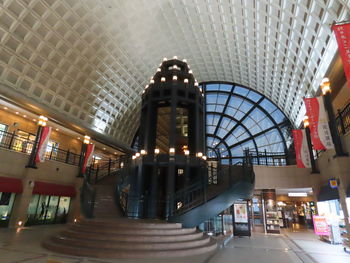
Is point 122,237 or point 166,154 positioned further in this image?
point 166,154

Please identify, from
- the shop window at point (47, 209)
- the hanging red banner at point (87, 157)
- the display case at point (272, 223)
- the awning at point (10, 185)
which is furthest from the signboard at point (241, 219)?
the awning at point (10, 185)

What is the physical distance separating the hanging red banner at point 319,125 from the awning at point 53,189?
64.2ft

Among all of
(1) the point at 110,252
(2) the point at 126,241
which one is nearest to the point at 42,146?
(2) the point at 126,241

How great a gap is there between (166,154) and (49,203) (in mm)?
11630

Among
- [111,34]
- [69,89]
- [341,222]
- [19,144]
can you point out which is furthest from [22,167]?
[341,222]

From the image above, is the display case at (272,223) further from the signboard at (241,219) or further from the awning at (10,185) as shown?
the awning at (10,185)

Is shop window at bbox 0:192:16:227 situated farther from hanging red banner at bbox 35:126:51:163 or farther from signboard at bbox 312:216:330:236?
signboard at bbox 312:216:330:236

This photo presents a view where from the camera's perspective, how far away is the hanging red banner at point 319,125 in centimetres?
1228

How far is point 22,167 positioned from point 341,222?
74.4 ft

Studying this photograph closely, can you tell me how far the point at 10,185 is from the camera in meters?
13.6

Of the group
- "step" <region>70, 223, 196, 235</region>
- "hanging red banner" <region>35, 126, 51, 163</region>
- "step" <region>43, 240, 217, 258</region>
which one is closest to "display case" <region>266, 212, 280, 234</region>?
"step" <region>70, 223, 196, 235</region>

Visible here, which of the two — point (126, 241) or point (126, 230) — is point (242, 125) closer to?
point (126, 230)

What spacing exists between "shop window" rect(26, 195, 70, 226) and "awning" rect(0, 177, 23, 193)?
7.31ft

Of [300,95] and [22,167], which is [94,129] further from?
[300,95]
